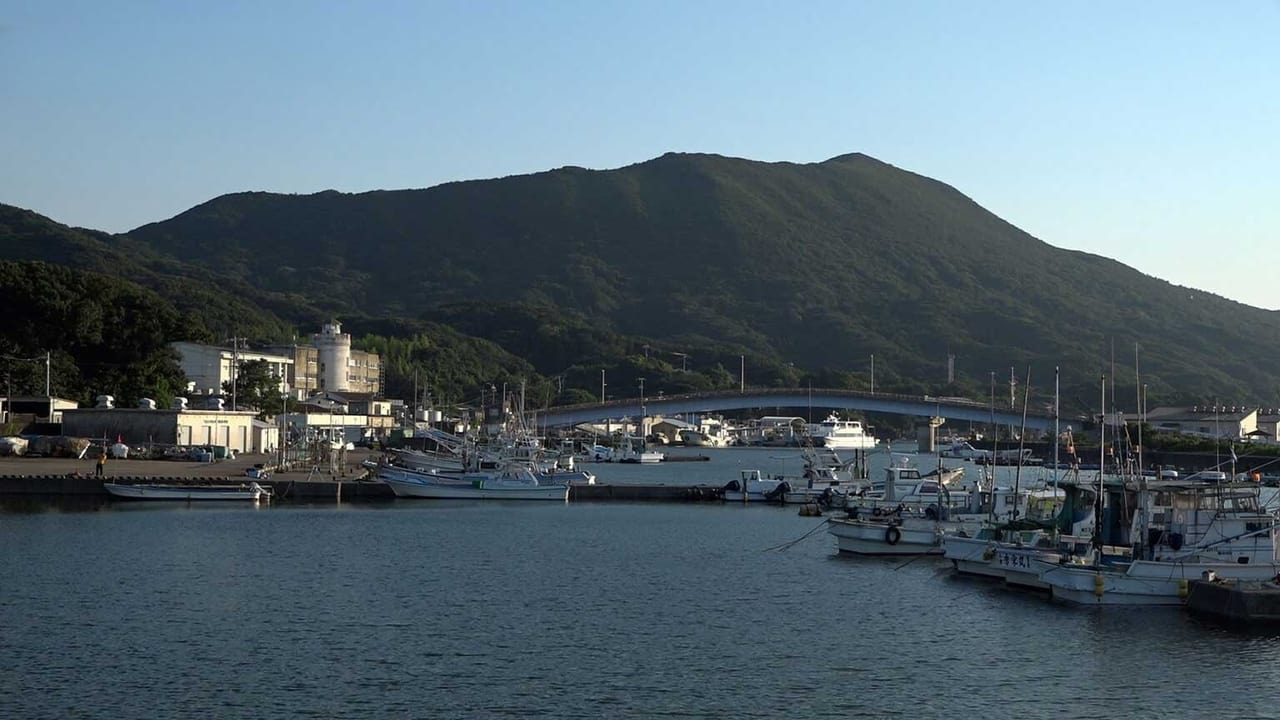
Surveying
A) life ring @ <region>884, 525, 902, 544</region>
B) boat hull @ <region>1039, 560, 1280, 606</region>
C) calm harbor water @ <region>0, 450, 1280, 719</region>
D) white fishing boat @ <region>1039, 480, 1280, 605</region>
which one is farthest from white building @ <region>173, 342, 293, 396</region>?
boat hull @ <region>1039, 560, 1280, 606</region>

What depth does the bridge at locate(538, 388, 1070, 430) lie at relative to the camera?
397 feet

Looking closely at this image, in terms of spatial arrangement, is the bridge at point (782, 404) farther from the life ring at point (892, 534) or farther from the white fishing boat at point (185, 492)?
the life ring at point (892, 534)

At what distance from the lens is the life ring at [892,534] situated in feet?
133

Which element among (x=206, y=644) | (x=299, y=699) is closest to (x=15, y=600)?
(x=206, y=644)

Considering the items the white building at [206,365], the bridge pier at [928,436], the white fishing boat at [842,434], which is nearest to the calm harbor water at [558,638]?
the white building at [206,365]

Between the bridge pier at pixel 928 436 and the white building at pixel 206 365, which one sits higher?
the white building at pixel 206 365

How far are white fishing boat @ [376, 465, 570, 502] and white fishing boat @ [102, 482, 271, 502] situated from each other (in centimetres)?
711

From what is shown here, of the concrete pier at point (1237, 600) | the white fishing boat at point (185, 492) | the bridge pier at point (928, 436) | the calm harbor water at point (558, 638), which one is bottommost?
the calm harbor water at point (558, 638)

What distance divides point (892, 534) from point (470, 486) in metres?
26.0

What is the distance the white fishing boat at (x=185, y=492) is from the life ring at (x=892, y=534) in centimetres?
2449

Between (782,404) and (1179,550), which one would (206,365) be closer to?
(782,404)

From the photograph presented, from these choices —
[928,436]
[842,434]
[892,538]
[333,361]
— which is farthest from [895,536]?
[842,434]

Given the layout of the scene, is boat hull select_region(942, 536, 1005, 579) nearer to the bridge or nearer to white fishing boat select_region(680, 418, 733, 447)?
the bridge

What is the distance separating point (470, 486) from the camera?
62844mm
